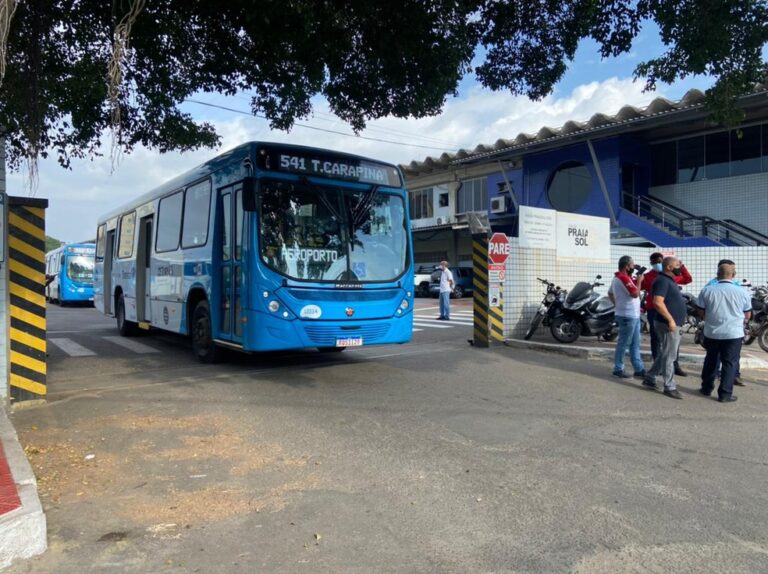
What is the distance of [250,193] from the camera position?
7.89 metres

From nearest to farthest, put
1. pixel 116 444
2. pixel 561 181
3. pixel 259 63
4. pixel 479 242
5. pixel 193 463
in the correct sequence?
pixel 193 463
pixel 116 444
pixel 259 63
pixel 479 242
pixel 561 181

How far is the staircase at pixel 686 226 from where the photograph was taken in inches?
933

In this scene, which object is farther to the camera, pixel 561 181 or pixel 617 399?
pixel 561 181

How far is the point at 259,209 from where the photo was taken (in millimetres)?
8062

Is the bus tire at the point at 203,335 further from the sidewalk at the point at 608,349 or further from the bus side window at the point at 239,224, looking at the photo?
the sidewalk at the point at 608,349

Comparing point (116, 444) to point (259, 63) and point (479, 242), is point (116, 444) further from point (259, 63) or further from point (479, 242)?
point (479, 242)

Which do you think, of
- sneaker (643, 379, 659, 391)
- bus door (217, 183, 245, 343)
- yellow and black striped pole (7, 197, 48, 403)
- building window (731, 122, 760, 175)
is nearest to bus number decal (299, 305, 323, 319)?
bus door (217, 183, 245, 343)

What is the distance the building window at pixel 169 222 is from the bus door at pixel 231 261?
2.04 metres

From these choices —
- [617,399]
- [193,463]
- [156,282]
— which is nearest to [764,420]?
[617,399]

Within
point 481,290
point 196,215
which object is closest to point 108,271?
point 196,215

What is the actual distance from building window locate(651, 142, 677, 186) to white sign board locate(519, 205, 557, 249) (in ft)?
54.4

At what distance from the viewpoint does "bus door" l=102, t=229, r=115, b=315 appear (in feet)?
49.7

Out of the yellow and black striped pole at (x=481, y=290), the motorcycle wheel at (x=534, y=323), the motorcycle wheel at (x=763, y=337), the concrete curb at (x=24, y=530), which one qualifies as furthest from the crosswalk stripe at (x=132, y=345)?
the motorcycle wheel at (x=763, y=337)

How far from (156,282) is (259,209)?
4.58 metres
